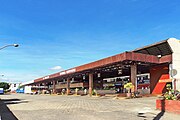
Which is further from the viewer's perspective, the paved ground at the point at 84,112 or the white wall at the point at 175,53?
the white wall at the point at 175,53

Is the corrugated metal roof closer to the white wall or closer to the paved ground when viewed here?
the white wall

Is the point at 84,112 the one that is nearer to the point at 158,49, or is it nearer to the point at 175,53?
the point at 175,53

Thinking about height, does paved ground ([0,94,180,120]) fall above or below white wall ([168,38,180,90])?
below

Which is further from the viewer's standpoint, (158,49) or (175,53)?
(158,49)

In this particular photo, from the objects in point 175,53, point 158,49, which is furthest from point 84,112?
point 158,49

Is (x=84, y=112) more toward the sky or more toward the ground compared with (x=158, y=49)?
more toward the ground

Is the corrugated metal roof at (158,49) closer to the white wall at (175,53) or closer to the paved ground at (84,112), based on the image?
the white wall at (175,53)

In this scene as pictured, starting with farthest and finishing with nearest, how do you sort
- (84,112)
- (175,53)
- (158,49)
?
(158,49) → (175,53) → (84,112)

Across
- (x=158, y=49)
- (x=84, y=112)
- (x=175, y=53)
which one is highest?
(x=158, y=49)

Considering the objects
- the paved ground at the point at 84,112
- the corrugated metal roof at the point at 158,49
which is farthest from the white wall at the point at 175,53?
the paved ground at the point at 84,112

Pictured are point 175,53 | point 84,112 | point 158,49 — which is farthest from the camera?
point 158,49

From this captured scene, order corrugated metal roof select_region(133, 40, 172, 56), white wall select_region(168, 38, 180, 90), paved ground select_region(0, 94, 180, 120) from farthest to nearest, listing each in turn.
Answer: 1. corrugated metal roof select_region(133, 40, 172, 56)
2. white wall select_region(168, 38, 180, 90)
3. paved ground select_region(0, 94, 180, 120)

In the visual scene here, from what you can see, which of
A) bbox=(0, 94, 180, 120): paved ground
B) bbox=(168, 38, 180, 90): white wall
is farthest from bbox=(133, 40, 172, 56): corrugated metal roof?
bbox=(0, 94, 180, 120): paved ground

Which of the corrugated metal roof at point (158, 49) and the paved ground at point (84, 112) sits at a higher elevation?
the corrugated metal roof at point (158, 49)
